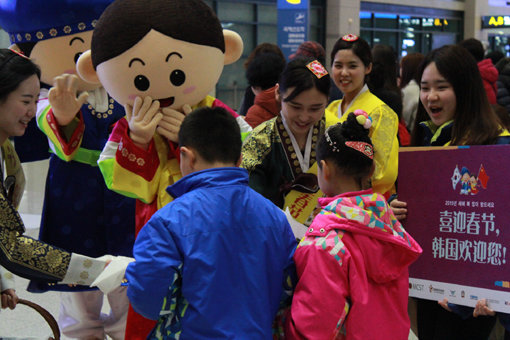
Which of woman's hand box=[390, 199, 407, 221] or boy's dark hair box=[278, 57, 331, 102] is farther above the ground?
boy's dark hair box=[278, 57, 331, 102]

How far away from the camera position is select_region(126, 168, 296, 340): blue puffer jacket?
62.2 inches

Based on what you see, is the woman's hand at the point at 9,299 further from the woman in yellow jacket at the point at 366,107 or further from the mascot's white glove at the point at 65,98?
the woman in yellow jacket at the point at 366,107

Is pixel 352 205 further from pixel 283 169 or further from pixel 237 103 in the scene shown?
pixel 237 103

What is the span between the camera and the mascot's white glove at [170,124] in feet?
7.15

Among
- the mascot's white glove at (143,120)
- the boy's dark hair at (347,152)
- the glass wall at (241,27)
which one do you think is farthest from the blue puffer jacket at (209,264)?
the glass wall at (241,27)

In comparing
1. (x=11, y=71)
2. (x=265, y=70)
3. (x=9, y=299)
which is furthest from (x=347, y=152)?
(x=265, y=70)

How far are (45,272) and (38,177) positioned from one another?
3.99 metres

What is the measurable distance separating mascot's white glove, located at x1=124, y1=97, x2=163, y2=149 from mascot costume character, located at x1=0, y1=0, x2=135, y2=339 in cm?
47

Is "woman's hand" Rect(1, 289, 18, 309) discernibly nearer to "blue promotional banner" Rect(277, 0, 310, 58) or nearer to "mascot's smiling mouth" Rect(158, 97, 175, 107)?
"mascot's smiling mouth" Rect(158, 97, 175, 107)

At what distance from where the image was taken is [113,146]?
223cm

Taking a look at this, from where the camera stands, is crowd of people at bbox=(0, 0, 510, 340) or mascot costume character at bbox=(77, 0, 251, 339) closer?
crowd of people at bbox=(0, 0, 510, 340)

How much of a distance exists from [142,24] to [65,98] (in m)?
0.46

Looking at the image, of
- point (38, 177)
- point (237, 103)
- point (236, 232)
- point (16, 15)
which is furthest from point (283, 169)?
point (237, 103)

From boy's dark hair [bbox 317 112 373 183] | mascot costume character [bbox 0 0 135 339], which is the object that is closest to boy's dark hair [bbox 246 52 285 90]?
mascot costume character [bbox 0 0 135 339]
